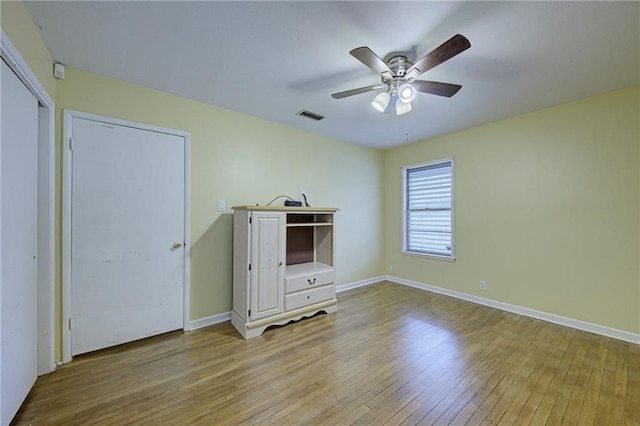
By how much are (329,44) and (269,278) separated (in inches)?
86.9

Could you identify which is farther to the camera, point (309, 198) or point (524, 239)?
point (309, 198)

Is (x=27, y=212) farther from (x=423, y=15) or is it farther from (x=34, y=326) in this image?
(x=423, y=15)

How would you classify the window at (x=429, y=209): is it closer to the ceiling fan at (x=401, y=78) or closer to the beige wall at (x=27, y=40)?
the ceiling fan at (x=401, y=78)

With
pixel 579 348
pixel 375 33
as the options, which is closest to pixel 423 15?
pixel 375 33

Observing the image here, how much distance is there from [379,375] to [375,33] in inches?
99.0

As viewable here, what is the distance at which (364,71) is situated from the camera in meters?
2.28

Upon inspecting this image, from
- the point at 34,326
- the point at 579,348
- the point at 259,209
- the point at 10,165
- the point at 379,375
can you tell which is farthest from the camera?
the point at 259,209

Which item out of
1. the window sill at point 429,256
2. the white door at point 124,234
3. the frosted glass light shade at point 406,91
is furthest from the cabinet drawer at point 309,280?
the frosted glass light shade at point 406,91

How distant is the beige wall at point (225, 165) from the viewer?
2.41 m

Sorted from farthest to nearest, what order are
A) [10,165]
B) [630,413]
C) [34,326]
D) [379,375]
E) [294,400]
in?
[379,375], [34,326], [294,400], [630,413], [10,165]

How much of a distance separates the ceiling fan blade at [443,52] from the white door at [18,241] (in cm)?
246

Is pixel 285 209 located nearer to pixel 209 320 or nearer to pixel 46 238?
pixel 209 320

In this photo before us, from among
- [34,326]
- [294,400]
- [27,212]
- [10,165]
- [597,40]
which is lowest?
[294,400]

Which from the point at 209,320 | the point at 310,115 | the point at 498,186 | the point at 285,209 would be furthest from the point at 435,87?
the point at 209,320
